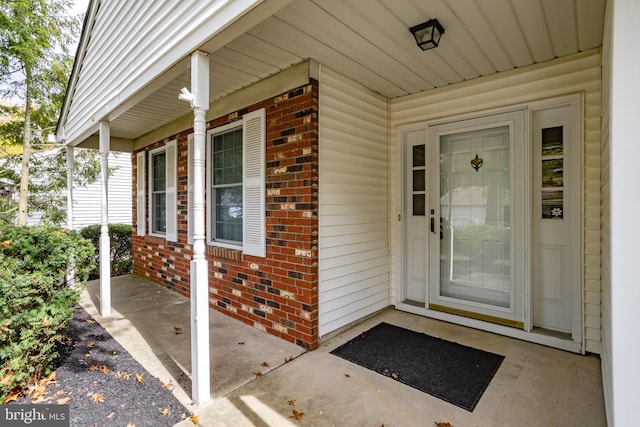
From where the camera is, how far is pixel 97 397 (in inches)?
88.7

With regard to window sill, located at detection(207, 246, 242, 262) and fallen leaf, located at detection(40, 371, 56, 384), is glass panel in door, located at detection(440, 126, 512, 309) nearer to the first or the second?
window sill, located at detection(207, 246, 242, 262)

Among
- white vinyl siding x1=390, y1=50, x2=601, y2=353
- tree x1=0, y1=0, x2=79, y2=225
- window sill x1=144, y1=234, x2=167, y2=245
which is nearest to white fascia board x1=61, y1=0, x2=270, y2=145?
window sill x1=144, y1=234, x2=167, y2=245

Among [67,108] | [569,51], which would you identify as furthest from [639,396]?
Answer: [67,108]

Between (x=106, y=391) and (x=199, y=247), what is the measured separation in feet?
4.13

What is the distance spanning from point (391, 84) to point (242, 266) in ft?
8.80

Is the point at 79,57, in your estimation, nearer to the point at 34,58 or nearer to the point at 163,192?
the point at 163,192

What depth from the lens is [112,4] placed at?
366cm

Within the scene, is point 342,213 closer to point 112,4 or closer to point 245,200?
point 245,200

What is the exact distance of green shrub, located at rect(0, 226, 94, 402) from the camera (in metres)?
2.17

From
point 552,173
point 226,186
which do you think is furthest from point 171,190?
point 552,173

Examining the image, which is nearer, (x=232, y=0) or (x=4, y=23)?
(x=232, y=0)

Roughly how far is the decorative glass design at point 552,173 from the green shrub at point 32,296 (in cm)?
442

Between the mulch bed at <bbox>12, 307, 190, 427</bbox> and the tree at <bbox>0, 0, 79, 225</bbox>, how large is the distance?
6304 mm

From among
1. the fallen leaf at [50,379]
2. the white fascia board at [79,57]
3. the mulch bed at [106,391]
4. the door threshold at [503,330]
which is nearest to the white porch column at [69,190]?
the white fascia board at [79,57]
